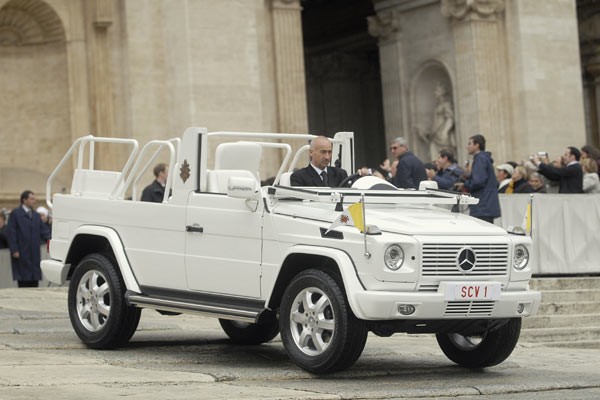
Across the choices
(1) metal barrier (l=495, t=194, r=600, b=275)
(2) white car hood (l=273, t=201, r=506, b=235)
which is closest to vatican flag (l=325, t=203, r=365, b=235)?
(2) white car hood (l=273, t=201, r=506, b=235)

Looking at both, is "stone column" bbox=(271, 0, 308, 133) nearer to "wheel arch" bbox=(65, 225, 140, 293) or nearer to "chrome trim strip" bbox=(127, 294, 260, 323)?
"wheel arch" bbox=(65, 225, 140, 293)

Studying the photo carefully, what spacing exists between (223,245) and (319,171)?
1.20 metres

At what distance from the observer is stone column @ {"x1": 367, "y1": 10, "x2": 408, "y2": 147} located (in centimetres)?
2777

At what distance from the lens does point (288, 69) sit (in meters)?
24.7

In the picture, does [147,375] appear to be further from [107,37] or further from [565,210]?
[107,37]

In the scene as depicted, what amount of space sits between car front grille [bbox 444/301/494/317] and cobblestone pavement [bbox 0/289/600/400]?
1.72ft

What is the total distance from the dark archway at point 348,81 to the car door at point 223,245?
23.7 metres

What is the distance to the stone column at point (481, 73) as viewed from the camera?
85.8 feet

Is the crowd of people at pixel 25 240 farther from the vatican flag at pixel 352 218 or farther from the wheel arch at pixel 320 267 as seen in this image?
the vatican flag at pixel 352 218

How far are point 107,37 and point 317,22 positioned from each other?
12.9m

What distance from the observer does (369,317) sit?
884cm

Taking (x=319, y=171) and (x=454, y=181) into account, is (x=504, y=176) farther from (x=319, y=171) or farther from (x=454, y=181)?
(x=319, y=171)

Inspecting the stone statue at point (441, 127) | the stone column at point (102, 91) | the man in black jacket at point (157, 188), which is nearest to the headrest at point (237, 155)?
the man in black jacket at point (157, 188)

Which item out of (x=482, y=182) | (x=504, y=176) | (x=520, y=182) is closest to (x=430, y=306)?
(x=482, y=182)
